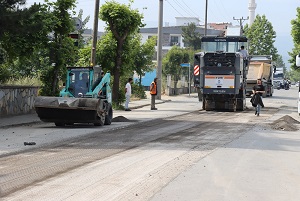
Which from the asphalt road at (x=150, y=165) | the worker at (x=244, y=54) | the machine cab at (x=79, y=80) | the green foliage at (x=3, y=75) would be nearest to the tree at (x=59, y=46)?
the green foliage at (x=3, y=75)

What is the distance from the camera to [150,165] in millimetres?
13141

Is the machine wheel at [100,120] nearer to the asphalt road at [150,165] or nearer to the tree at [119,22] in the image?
the asphalt road at [150,165]

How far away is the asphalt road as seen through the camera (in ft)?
33.6

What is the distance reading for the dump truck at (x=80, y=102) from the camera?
22219 millimetres

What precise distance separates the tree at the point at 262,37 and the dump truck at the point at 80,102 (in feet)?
258

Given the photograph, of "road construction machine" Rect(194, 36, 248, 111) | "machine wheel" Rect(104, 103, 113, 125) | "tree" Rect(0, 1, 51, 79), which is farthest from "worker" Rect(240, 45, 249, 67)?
"machine wheel" Rect(104, 103, 113, 125)

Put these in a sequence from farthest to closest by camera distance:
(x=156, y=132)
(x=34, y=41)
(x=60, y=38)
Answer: (x=60, y=38) → (x=34, y=41) → (x=156, y=132)

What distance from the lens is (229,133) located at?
2133 centimetres

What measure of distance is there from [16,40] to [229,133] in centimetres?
1014

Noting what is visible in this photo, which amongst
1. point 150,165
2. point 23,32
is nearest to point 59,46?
point 23,32

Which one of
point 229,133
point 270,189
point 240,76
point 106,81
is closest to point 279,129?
point 229,133

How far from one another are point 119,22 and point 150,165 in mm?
22523

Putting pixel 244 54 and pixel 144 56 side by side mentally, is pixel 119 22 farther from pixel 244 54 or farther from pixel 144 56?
pixel 144 56

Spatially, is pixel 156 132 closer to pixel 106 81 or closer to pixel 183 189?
pixel 106 81
